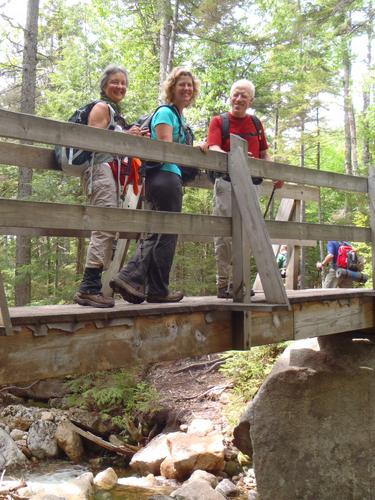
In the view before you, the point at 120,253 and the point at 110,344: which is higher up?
the point at 120,253

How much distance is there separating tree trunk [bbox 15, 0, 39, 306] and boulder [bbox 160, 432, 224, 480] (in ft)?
20.1

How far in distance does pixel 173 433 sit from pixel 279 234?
6.02 metres

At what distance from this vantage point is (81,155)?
385cm

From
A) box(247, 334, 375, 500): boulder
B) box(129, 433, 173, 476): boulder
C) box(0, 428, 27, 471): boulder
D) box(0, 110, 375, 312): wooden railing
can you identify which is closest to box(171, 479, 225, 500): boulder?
box(247, 334, 375, 500): boulder

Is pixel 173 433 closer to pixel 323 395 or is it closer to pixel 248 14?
pixel 323 395

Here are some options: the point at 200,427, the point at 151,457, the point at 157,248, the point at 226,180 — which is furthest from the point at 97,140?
the point at 200,427

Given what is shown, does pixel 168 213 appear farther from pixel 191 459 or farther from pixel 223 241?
pixel 191 459

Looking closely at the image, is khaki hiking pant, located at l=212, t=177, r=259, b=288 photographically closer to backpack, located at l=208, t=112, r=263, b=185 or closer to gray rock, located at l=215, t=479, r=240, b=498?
backpack, located at l=208, t=112, r=263, b=185

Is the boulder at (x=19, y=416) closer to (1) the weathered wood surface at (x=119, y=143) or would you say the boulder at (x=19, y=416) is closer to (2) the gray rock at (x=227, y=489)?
(2) the gray rock at (x=227, y=489)

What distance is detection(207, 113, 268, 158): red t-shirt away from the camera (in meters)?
4.76

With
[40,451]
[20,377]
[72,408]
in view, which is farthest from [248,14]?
[20,377]

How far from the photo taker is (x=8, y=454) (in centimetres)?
891

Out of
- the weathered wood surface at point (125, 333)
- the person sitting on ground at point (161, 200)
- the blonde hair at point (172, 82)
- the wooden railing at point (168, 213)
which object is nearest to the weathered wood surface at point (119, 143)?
the wooden railing at point (168, 213)

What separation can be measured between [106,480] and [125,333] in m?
5.89
